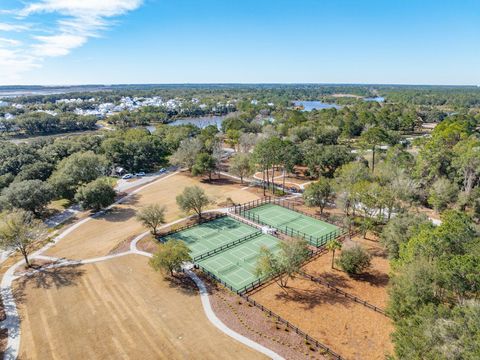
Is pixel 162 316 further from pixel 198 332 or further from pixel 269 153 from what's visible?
pixel 269 153

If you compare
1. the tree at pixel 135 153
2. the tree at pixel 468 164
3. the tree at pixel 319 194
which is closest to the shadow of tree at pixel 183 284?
the tree at pixel 319 194

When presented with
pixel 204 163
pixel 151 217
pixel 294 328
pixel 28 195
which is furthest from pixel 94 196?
pixel 294 328

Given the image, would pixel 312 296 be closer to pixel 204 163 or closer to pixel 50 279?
pixel 50 279

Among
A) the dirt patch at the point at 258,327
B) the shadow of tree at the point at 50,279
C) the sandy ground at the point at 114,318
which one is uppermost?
the shadow of tree at the point at 50,279

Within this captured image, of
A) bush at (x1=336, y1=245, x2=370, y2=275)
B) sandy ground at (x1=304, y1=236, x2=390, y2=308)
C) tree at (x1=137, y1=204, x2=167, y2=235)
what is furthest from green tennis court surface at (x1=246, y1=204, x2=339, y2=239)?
tree at (x1=137, y1=204, x2=167, y2=235)

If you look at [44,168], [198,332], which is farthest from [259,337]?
[44,168]

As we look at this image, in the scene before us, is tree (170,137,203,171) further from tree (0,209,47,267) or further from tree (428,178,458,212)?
tree (428,178,458,212)

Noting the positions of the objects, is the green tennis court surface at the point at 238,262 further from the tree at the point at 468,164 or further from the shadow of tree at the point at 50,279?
the tree at the point at 468,164
